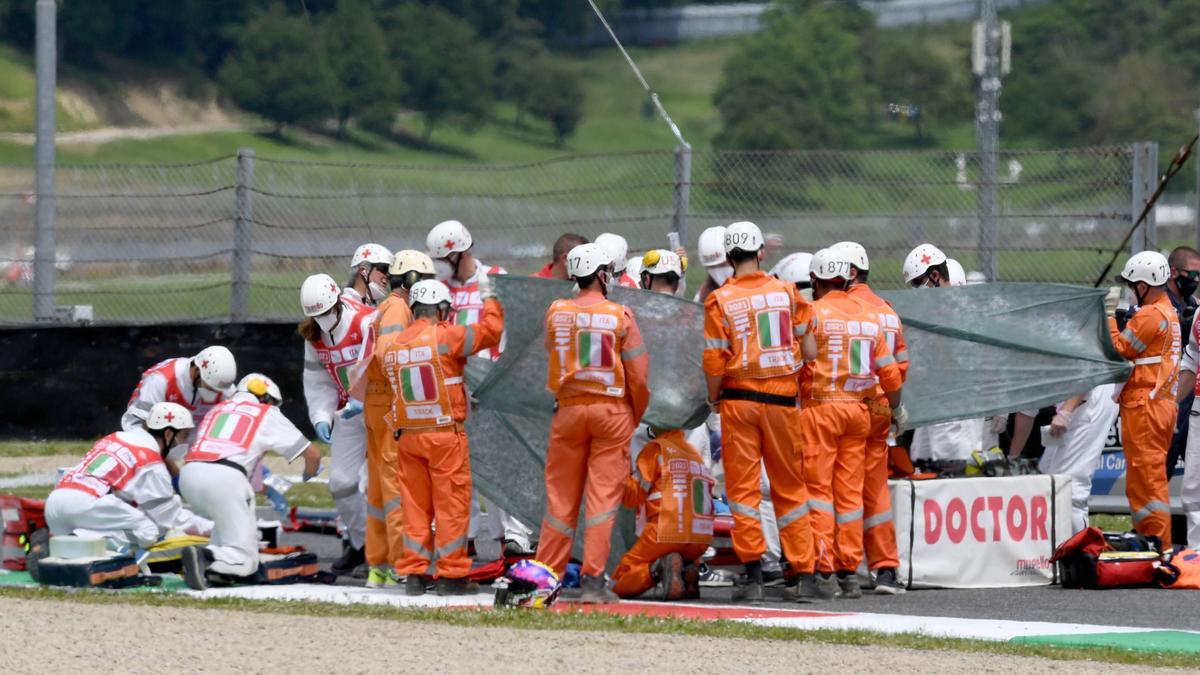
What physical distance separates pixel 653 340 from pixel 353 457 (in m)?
2.00

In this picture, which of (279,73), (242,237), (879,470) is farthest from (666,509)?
(279,73)

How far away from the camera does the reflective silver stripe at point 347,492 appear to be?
11.2 metres

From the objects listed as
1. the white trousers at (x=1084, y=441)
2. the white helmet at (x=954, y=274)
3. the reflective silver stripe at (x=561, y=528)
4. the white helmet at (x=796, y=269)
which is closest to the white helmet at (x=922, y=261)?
the white helmet at (x=954, y=274)

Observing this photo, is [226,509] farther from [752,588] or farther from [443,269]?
[752,588]

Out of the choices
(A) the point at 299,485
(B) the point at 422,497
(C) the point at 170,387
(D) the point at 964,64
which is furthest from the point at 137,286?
(D) the point at 964,64

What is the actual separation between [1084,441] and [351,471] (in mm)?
4382

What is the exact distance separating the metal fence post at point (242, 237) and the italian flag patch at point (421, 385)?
22.4 ft

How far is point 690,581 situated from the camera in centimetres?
1008

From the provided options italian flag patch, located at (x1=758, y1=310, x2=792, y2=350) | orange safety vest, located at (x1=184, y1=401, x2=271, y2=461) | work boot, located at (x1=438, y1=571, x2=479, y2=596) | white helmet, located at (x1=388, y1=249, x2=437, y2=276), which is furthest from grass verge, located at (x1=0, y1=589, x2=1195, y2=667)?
white helmet, located at (x1=388, y1=249, x2=437, y2=276)

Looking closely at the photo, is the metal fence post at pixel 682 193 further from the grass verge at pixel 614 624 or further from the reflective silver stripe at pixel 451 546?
the grass verge at pixel 614 624

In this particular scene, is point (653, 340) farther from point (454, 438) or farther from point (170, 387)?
point (170, 387)

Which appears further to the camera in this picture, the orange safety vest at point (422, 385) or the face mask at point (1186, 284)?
the face mask at point (1186, 284)

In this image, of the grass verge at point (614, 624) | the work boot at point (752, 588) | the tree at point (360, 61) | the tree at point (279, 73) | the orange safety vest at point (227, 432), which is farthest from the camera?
the tree at point (360, 61)

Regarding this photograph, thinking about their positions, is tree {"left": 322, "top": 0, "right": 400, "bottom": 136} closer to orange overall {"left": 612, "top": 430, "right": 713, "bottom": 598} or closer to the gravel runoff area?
orange overall {"left": 612, "top": 430, "right": 713, "bottom": 598}
